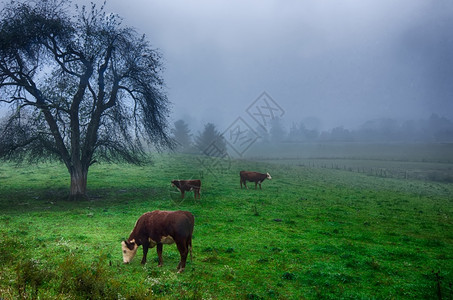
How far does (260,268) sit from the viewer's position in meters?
9.77

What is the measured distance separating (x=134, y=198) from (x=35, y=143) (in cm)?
767

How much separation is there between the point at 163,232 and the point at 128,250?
5.05 ft

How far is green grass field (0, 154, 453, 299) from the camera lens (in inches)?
307

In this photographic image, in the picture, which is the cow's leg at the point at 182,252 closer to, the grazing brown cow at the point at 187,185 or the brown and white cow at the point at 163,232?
the brown and white cow at the point at 163,232

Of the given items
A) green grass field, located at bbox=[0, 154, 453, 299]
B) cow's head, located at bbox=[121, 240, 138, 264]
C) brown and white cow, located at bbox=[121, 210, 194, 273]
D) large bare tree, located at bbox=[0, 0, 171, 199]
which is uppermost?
large bare tree, located at bbox=[0, 0, 171, 199]

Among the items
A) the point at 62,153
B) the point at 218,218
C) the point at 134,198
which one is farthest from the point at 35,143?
the point at 218,218

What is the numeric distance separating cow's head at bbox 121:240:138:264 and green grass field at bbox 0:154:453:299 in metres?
0.29

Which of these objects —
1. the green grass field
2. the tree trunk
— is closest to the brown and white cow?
the green grass field

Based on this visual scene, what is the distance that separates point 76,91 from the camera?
66.3 ft

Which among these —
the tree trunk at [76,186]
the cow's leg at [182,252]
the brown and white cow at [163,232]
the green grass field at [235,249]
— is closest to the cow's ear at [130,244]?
the brown and white cow at [163,232]

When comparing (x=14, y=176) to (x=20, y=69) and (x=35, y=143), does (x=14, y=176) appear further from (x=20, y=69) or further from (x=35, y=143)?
(x=20, y=69)

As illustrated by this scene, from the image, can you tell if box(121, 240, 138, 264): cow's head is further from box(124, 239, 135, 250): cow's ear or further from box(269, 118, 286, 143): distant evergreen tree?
box(269, 118, 286, 143): distant evergreen tree

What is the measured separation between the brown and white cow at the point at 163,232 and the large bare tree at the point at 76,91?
12.0 meters

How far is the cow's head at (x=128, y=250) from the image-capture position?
952 centimetres
